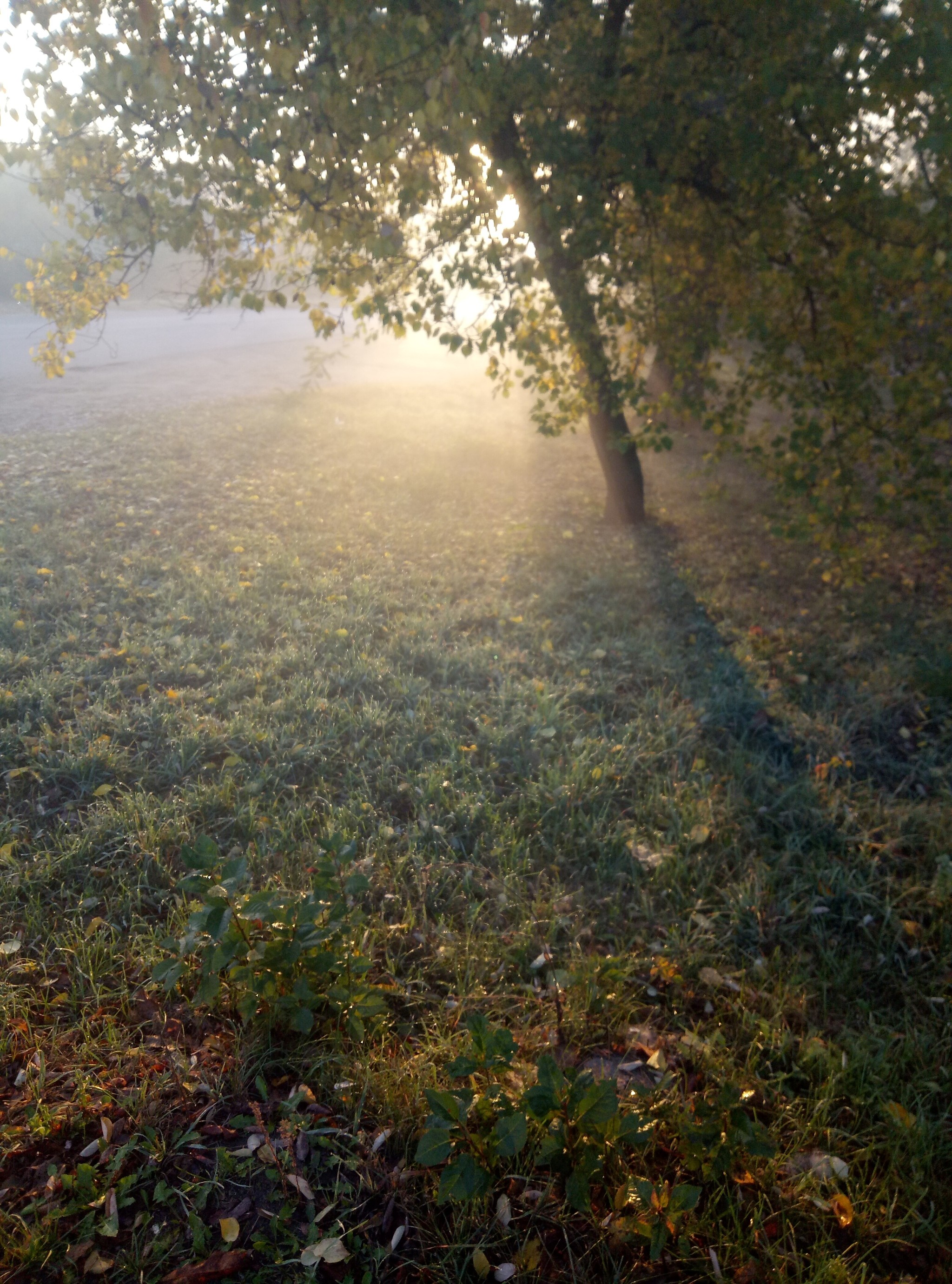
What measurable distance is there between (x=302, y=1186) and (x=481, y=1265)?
0.47 m

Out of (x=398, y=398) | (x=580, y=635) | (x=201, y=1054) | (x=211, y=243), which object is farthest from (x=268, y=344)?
(x=201, y=1054)

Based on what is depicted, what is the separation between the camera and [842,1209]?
6.59 feet

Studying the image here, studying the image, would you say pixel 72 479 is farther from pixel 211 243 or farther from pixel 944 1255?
pixel 944 1255

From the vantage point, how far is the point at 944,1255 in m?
1.97

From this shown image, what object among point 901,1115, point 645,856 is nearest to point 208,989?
point 645,856

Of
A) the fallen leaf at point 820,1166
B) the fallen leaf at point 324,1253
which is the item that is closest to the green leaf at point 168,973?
the fallen leaf at point 324,1253

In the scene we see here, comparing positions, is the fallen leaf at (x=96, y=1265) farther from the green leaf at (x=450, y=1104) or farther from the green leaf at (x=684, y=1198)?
the green leaf at (x=684, y=1198)

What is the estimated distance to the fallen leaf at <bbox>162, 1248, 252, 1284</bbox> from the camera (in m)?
1.70

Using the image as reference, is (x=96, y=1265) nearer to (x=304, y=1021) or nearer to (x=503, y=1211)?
(x=304, y=1021)

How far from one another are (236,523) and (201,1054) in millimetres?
5511

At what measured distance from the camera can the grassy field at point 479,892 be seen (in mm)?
1909

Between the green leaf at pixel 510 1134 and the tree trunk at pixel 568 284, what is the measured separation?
4.67 meters

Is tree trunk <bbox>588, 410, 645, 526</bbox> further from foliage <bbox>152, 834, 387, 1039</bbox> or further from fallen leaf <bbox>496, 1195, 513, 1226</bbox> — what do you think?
fallen leaf <bbox>496, 1195, 513, 1226</bbox>

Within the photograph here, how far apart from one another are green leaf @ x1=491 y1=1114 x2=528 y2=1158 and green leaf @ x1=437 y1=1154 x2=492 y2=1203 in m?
0.07
